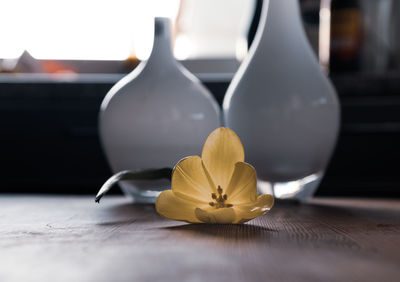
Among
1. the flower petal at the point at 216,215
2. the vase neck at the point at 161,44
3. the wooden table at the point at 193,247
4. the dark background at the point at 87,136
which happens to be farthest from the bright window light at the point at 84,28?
the flower petal at the point at 216,215

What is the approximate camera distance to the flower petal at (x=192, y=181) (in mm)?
426

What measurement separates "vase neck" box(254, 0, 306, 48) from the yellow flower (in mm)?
214

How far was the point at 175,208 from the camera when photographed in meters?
0.43

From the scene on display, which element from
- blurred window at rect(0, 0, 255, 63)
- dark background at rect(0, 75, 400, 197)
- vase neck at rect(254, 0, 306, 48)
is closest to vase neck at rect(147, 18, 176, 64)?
vase neck at rect(254, 0, 306, 48)

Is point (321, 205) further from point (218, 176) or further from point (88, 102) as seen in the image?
point (88, 102)

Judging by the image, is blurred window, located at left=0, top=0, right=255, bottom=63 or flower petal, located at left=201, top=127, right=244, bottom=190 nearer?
flower petal, located at left=201, top=127, right=244, bottom=190

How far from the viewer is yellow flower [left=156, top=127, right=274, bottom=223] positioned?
408mm

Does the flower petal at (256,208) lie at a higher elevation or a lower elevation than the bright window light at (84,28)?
lower

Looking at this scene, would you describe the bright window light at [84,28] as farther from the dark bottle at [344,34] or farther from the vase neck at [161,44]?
the vase neck at [161,44]

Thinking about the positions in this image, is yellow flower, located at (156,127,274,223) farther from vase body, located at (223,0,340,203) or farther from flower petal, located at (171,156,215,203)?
vase body, located at (223,0,340,203)

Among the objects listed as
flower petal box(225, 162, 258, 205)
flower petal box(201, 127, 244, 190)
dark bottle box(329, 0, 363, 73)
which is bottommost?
flower petal box(225, 162, 258, 205)

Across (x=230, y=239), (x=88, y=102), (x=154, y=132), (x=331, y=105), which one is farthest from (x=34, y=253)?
(x=88, y=102)

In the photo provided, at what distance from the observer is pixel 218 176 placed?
44cm

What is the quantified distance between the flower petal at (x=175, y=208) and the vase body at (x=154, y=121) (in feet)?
0.51
